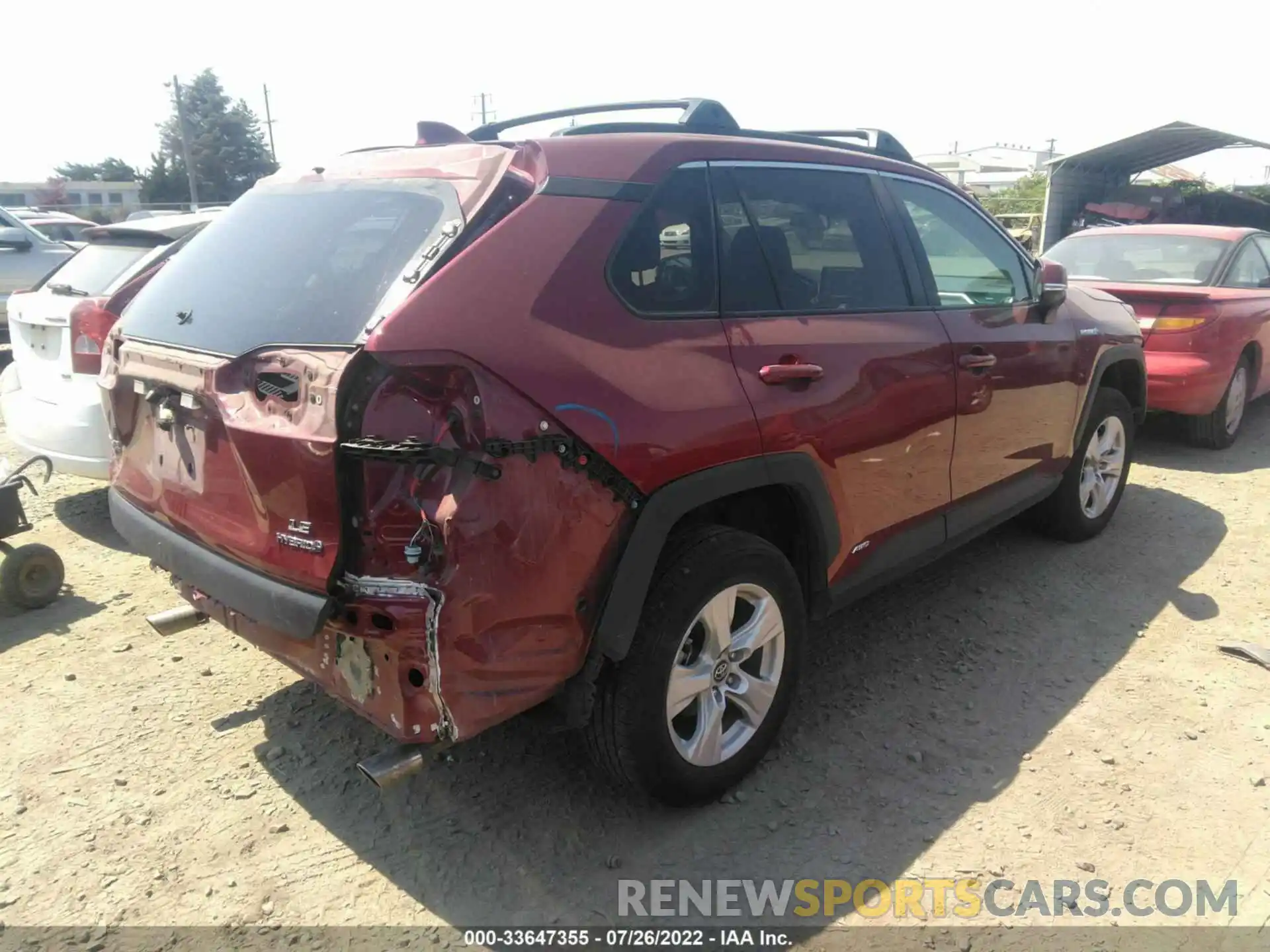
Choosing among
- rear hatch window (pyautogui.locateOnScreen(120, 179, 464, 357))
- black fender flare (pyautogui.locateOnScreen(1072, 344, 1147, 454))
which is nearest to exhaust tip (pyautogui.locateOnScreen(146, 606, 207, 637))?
rear hatch window (pyautogui.locateOnScreen(120, 179, 464, 357))

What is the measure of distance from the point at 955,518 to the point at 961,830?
138 centimetres

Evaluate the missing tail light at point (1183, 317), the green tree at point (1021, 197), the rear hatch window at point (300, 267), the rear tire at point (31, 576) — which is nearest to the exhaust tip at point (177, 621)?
the rear hatch window at point (300, 267)

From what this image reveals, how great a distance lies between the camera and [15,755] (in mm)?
3113

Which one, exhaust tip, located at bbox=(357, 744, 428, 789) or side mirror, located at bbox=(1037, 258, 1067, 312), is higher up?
side mirror, located at bbox=(1037, 258, 1067, 312)

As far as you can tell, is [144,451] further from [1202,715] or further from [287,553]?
[1202,715]

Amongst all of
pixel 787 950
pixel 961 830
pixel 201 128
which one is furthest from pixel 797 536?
pixel 201 128

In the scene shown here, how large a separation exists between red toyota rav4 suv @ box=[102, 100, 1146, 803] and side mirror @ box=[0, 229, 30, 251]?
861cm

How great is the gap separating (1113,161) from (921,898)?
24.1m

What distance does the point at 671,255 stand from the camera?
2635 mm

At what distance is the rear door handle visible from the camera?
109 inches

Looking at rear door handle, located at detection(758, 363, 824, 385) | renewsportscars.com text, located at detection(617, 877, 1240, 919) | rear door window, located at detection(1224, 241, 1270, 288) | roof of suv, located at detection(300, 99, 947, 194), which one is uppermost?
roof of suv, located at detection(300, 99, 947, 194)

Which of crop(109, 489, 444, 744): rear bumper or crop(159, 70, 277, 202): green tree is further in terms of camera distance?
crop(159, 70, 277, 202): green tree

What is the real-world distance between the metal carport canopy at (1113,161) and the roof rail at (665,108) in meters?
19.7

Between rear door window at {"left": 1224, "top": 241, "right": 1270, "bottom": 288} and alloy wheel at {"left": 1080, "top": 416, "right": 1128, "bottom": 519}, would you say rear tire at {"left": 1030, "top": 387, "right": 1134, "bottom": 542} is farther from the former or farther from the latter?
rear door window at {"left": 1224, "top": 241, "right": 1270, "bottom": 288}
